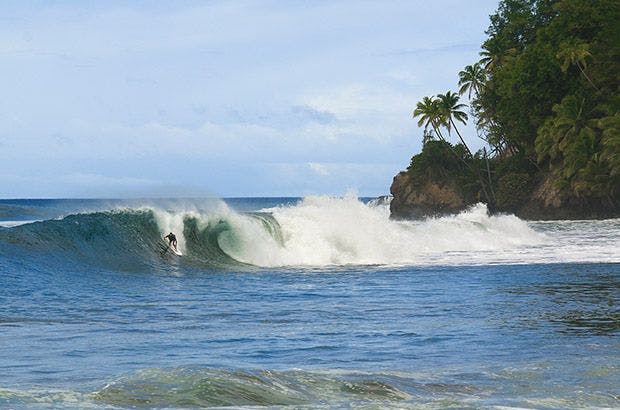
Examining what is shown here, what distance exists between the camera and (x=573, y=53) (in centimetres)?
5312

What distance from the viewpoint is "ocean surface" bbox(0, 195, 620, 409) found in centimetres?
798

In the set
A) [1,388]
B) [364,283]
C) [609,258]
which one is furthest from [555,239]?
[1,388]

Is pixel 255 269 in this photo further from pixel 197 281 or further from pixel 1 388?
pixel 1 388

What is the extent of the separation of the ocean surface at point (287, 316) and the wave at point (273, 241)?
0.27 feet

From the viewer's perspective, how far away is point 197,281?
765 inches

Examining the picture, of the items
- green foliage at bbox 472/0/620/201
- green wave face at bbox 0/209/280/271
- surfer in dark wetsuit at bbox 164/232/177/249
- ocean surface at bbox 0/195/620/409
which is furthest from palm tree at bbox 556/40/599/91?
surfer in dark wetsuit at bbox 164/232/177/249

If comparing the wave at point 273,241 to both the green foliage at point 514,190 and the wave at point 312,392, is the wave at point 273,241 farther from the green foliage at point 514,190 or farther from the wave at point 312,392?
the green foliage at point 514,190

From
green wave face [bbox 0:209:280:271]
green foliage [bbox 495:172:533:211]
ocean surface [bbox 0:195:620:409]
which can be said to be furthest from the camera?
green foliage [bbox 495:172:533:211]

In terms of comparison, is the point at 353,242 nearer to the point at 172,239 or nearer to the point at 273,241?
the point at 273,241

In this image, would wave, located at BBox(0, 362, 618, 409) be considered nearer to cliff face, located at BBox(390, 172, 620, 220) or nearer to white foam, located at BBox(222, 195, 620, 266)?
white foam, located at BBox(222, 195, 620, 266)

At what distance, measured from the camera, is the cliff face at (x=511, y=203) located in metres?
55.1

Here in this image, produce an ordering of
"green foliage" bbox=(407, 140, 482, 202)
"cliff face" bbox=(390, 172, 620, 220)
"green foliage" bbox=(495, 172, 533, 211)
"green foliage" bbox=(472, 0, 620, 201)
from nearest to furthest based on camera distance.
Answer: "green foliage" bbox=(472, 0, 620, 201), "cliff face" bbox=(390, 172, 620, 220), "green foliage" bbox=(495, 172, 533, 211), "green foliage" bbox=(407, 140, 482, 202)

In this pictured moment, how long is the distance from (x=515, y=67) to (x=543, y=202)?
27.8 ft

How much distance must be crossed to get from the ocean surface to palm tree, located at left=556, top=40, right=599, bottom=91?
1029 inches
